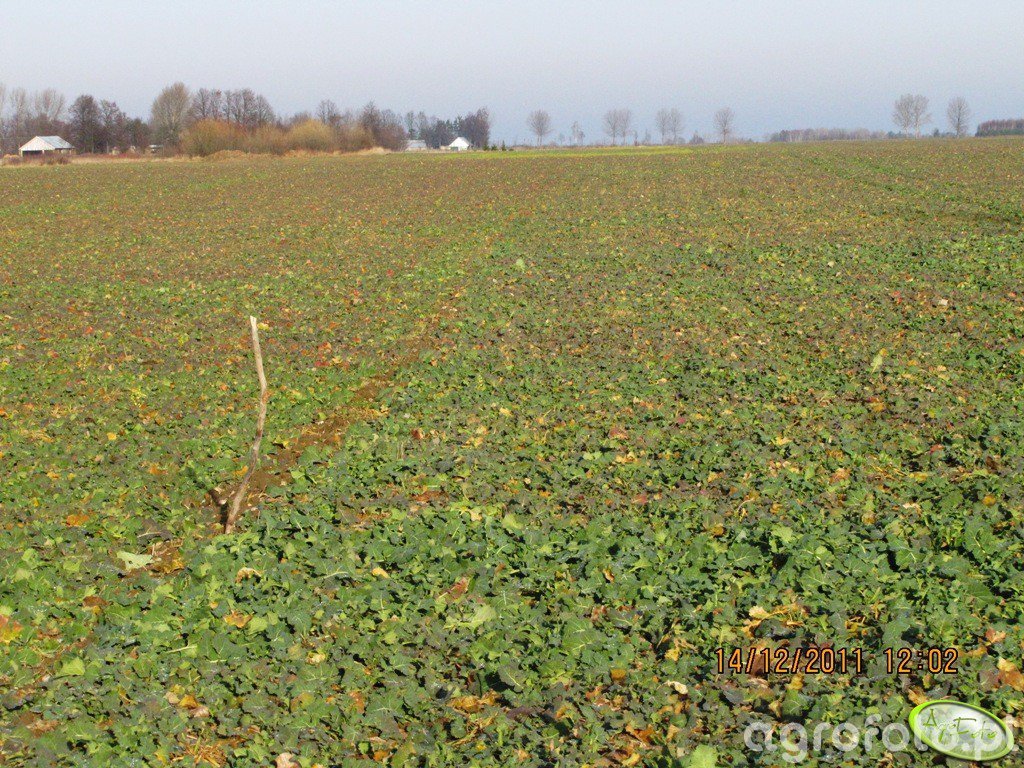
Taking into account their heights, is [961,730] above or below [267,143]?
below

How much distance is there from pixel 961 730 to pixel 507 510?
3.70 m

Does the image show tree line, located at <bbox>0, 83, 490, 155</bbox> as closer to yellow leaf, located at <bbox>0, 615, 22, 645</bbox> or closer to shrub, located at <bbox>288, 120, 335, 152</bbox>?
shrub, located at <bbox>288, 120, 335, 152</bbox>

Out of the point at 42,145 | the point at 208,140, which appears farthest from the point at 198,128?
the point at 42,145

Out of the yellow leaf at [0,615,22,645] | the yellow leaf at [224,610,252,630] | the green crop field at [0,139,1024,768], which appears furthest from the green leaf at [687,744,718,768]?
the yellow leaf at [0,615,22,645]

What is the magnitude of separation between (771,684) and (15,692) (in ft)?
14.6

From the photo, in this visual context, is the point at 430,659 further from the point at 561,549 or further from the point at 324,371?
the point at 324,371

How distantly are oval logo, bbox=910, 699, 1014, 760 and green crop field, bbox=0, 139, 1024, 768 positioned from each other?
0.50 ft

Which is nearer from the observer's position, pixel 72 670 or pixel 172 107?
pixel 72 670

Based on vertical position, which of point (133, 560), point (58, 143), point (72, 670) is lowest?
point (72, 670)

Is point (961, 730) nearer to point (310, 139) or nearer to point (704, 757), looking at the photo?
point (704, 757)

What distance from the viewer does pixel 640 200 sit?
29.6m

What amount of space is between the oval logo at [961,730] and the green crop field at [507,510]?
6.0 inches

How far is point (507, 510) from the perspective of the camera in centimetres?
702

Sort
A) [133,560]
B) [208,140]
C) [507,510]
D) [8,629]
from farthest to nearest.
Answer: [208,140] → [507,510] → [133,560] → [8,629]
